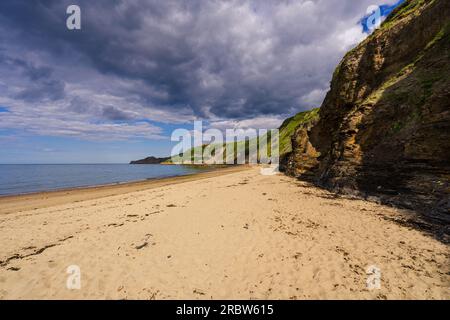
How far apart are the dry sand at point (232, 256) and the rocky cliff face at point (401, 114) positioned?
1.79m

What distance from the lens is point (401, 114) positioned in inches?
496

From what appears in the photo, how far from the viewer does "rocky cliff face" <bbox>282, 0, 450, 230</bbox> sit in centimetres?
995

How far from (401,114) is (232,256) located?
1303cm

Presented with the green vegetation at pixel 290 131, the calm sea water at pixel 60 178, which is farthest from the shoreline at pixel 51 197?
the green vegetation at pixel 290 131

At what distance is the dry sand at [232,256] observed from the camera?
A: 545 centimetres

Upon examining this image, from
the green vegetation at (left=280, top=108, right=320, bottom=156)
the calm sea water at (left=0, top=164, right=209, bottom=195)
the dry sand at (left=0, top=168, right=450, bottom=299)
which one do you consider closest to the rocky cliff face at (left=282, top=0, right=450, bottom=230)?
the dry sand at (left=0, top=168, right=450, bottom=299)

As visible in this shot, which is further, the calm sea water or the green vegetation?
the green vegetation

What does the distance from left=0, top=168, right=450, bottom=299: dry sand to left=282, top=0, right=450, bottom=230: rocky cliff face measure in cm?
179

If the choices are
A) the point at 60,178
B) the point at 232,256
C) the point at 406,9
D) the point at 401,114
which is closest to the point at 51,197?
the point at 232,256

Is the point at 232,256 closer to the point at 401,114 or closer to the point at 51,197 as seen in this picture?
the point at 401,114

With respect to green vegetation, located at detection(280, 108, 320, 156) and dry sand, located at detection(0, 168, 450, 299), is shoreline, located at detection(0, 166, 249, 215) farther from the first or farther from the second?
green vegetation, located at detection(280, 108, 320, 156)

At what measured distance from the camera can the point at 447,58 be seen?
1162cm

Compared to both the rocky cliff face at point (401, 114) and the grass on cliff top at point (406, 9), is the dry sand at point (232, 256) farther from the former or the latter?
the grass on cliff top at point (406, 9)

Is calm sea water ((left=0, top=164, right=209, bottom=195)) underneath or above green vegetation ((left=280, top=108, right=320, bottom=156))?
underneath
